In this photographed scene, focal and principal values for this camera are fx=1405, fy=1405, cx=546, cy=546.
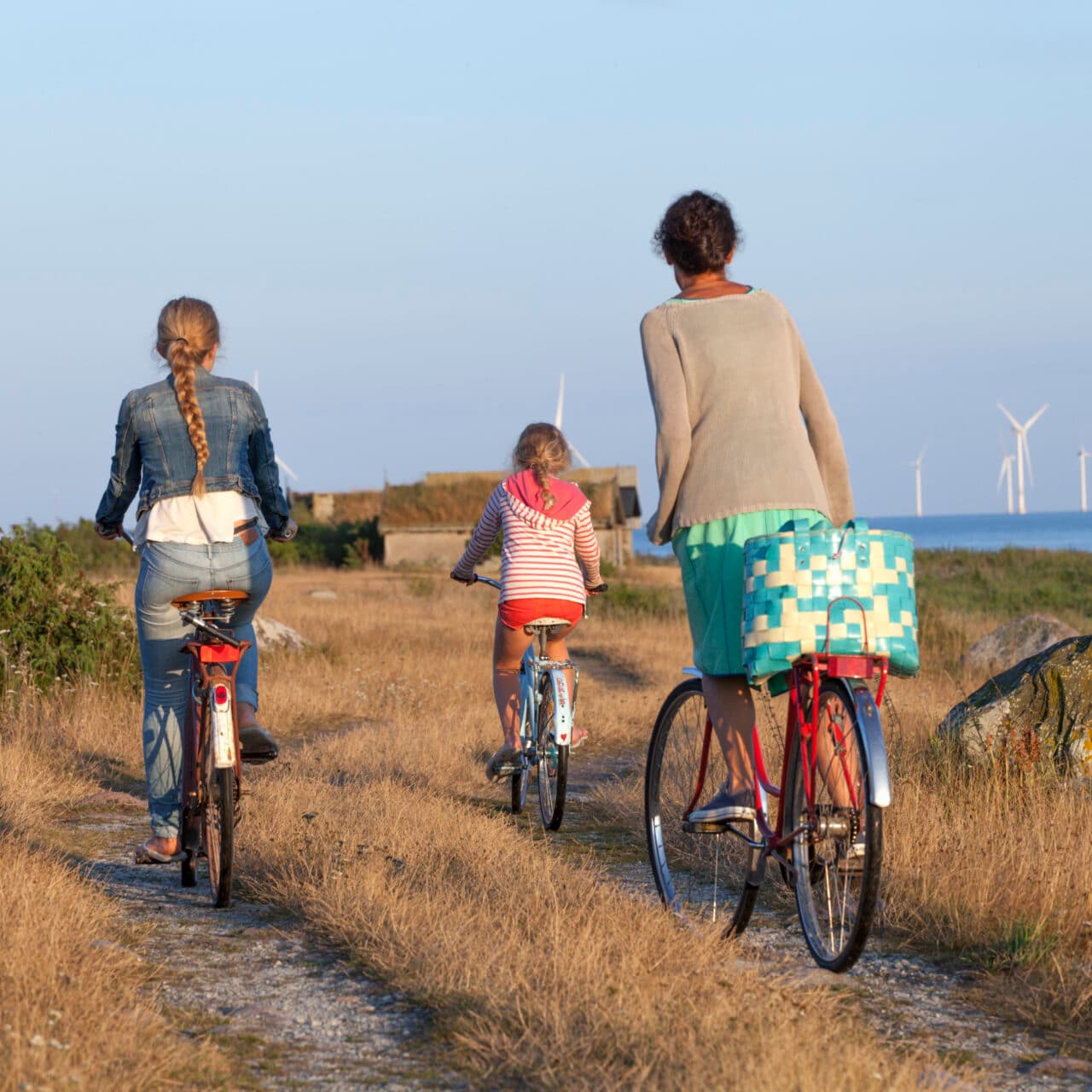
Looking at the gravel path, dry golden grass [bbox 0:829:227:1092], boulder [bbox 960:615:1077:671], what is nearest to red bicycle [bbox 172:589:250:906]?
the gravel path

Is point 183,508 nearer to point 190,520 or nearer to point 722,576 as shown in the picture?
point 190,520

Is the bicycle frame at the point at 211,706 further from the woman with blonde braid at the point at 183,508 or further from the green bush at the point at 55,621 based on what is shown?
the green bush at the point at 55,621

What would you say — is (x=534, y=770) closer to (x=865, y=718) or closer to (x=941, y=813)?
(x=941, y=813)

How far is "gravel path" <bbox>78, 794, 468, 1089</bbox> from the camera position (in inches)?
132

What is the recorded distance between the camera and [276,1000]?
3.91 m

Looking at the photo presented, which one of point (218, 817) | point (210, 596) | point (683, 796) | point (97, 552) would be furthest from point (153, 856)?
point (97, 552)

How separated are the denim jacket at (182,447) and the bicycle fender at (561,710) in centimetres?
195

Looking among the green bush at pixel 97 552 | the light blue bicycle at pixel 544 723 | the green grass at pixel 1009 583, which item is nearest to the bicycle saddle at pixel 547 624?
the light blue bicycle at pixel 544 723

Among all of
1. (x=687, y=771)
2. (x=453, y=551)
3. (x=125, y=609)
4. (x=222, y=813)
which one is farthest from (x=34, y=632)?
(x=453, y=551)

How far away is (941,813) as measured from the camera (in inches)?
226

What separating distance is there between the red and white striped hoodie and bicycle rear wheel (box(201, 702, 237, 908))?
2.19 m

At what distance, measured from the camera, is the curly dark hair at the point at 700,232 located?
14.9ft

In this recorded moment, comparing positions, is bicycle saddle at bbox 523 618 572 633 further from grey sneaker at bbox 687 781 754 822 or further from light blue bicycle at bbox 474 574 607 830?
grey sneaker at bbox 687 781 754 822

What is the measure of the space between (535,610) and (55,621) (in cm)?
510
